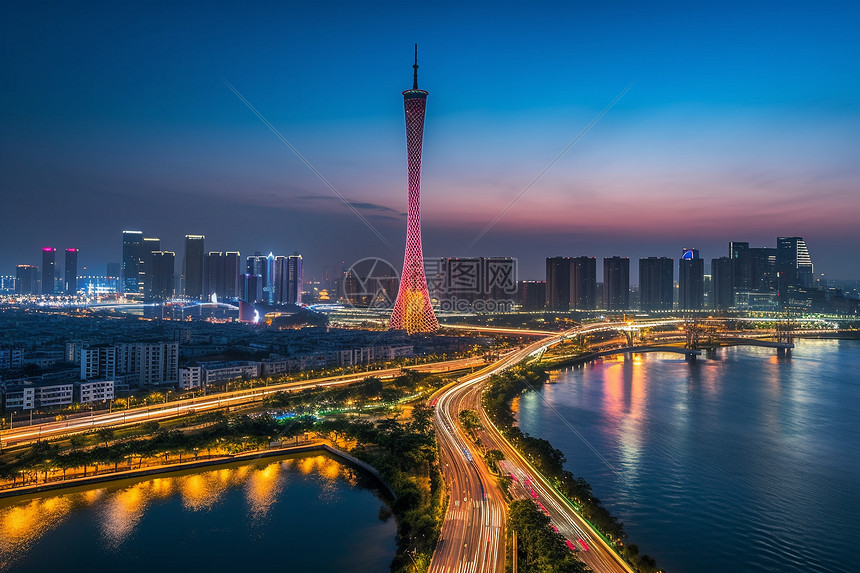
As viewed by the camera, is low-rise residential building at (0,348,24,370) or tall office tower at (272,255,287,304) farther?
tall office tower at (272,255,287,304)

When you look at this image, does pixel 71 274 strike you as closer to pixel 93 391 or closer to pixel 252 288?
pixel 252 288

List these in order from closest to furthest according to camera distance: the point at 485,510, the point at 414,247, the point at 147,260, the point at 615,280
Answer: the point at 485,510
the point at 414,247
the point at 615,280
the point at 147,260

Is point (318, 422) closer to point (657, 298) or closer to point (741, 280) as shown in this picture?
point (657, 298)

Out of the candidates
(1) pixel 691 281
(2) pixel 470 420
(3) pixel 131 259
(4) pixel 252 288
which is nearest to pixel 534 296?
(1) pixel 691 281

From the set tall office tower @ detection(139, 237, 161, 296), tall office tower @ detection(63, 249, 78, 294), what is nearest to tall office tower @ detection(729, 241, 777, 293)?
tall office tower @ detection(139, 237, 161, 296)

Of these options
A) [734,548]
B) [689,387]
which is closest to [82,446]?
[734,548]

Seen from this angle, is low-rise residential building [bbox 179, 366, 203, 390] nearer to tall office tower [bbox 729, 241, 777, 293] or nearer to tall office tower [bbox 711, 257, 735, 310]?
tall office tower [bbox 711, 257, 735, 310]
